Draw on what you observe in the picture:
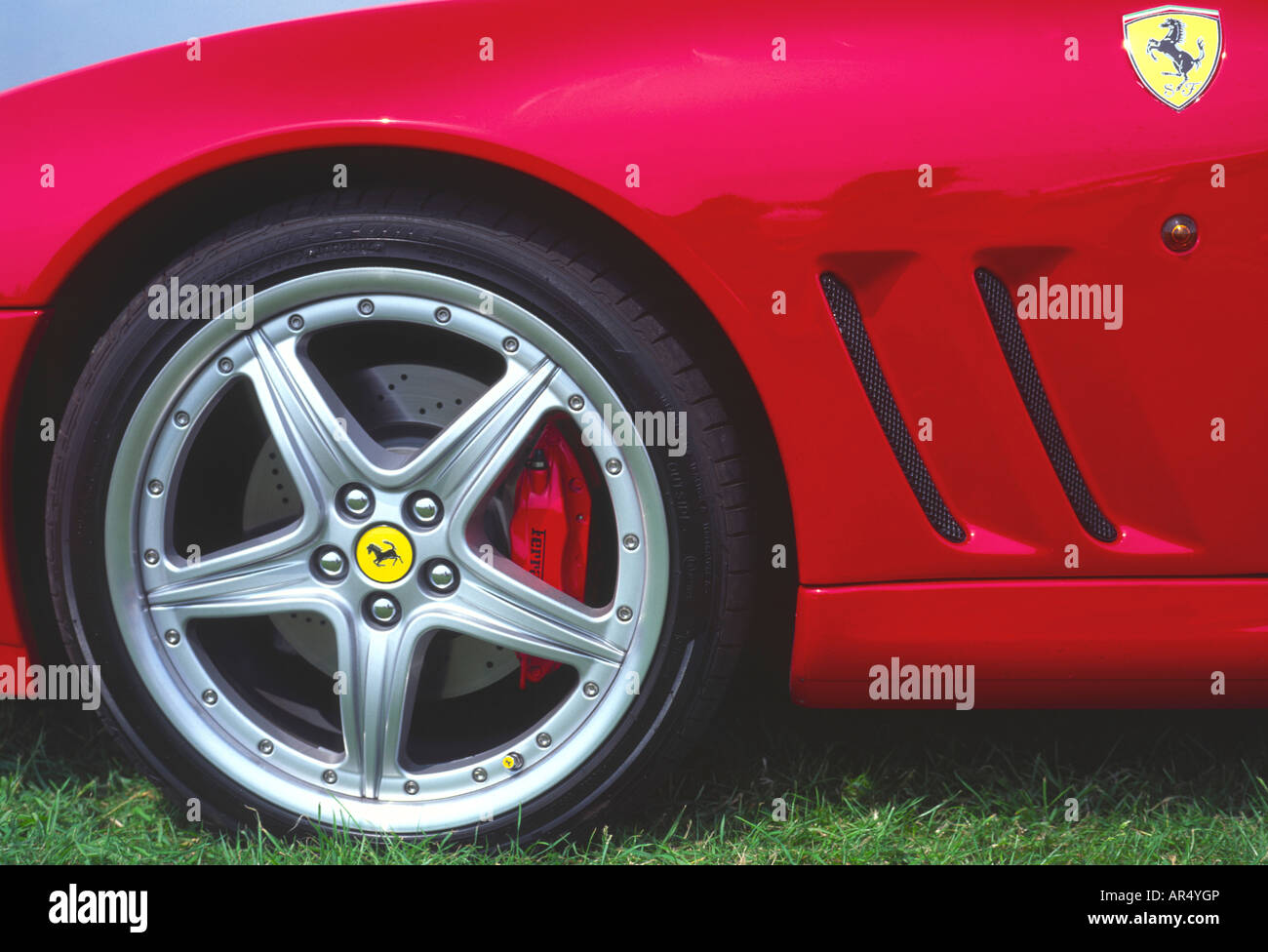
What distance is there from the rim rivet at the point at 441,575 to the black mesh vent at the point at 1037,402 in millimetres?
763

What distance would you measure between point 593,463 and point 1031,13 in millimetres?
804

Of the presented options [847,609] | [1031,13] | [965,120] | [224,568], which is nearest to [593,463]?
[847,609]

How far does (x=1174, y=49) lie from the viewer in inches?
49.0

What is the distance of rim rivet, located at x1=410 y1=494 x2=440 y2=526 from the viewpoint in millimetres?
1405

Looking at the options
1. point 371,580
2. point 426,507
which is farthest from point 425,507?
point 371,580

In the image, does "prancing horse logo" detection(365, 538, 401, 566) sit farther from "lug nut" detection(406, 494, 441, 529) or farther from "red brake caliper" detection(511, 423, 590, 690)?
"red brake caliper" detection(511, 423, 590, 690)

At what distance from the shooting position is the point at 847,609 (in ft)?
4.42

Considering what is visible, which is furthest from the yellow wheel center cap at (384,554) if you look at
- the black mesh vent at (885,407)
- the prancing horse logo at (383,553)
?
the black mesh vent at (885,407)

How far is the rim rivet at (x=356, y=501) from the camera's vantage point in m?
1.41

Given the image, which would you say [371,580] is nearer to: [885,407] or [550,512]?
[550,512]

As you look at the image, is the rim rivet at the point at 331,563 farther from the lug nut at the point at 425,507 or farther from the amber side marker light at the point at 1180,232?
the amber side marker light at the point at 1180,232

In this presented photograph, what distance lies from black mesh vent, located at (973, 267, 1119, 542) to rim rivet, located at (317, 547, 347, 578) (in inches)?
35.2

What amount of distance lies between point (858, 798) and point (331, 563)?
867mm
